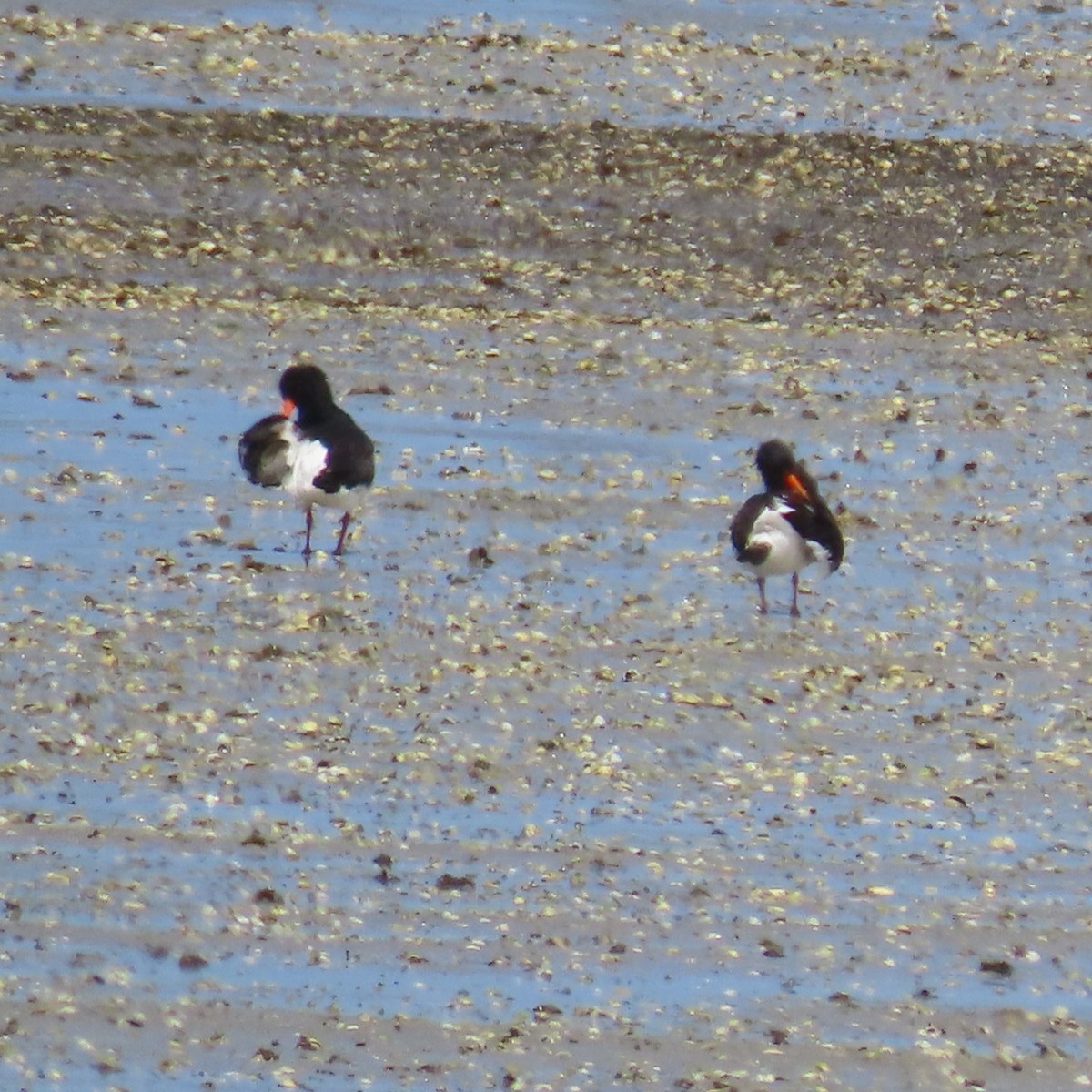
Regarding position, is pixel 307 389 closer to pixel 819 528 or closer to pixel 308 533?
pixel 308 533

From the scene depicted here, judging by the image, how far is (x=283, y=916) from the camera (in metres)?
8.18

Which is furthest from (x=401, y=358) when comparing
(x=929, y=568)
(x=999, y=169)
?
(x=999, y=169)

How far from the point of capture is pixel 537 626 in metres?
11.3

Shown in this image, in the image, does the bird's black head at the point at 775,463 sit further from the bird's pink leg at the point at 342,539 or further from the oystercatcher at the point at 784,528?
the bird's pink leg at the point at 342,539

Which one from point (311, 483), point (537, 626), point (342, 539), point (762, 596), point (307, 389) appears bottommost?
point (537, 626)

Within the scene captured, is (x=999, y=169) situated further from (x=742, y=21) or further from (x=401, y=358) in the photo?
(x=401, y=358)

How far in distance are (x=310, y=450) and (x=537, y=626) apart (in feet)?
5.24

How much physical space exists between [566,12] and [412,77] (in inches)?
102

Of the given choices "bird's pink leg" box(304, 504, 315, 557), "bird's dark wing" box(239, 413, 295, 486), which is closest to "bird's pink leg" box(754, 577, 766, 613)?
"bird's pink leg" box(304, 504, 315, 557)

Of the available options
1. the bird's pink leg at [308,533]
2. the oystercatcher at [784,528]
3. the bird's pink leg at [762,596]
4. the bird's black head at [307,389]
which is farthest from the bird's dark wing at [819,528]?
the bird's black head at [307,389]

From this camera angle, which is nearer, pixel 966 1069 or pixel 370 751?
pixel 966 1069

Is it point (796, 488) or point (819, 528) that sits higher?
point (796, 488)

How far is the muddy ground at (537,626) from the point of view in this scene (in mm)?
7734

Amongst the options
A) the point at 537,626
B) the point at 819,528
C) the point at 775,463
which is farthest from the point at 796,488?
the point at 537,626
